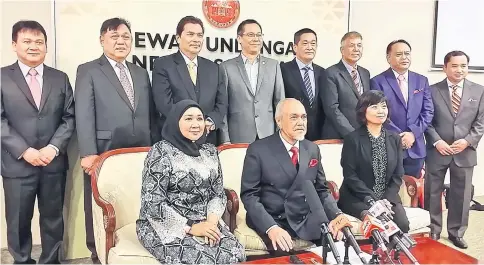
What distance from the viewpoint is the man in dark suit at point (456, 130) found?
4020 millimetres

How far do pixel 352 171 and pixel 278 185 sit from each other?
1.73 feet

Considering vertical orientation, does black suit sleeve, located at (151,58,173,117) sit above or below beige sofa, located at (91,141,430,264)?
above

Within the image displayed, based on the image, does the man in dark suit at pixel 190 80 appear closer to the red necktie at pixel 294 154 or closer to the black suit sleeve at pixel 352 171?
the red necktie at pixel 294 154

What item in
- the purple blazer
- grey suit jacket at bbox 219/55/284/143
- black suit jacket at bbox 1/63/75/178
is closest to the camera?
black suit jacket at bbox 1/63/75/178

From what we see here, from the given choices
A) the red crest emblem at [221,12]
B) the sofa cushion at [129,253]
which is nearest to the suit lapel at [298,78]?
the red crest emblem at [221,12]

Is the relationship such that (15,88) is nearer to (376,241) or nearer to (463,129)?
(376,241)

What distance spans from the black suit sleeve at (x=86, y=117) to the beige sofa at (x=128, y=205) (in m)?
0.26

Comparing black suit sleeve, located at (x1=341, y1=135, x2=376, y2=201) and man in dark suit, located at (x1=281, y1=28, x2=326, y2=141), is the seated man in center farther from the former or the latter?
man in dark suit, located at (x1=281, y1=28, x2=326, y2=141)

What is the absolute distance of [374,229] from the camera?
6.76 ft

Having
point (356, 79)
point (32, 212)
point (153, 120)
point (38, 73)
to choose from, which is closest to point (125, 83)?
point (153, 120)

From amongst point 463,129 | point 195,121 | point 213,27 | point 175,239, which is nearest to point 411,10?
point 463,129

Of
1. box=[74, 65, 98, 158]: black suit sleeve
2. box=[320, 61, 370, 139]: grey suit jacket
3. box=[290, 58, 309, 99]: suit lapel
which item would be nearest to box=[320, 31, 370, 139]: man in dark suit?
box=[320, 61, 370, 139]: grey suit jacket

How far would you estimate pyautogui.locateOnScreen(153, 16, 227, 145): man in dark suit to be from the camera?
3381 millimetres

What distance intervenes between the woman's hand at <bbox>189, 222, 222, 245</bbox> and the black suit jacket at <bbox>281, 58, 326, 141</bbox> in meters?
1.62
